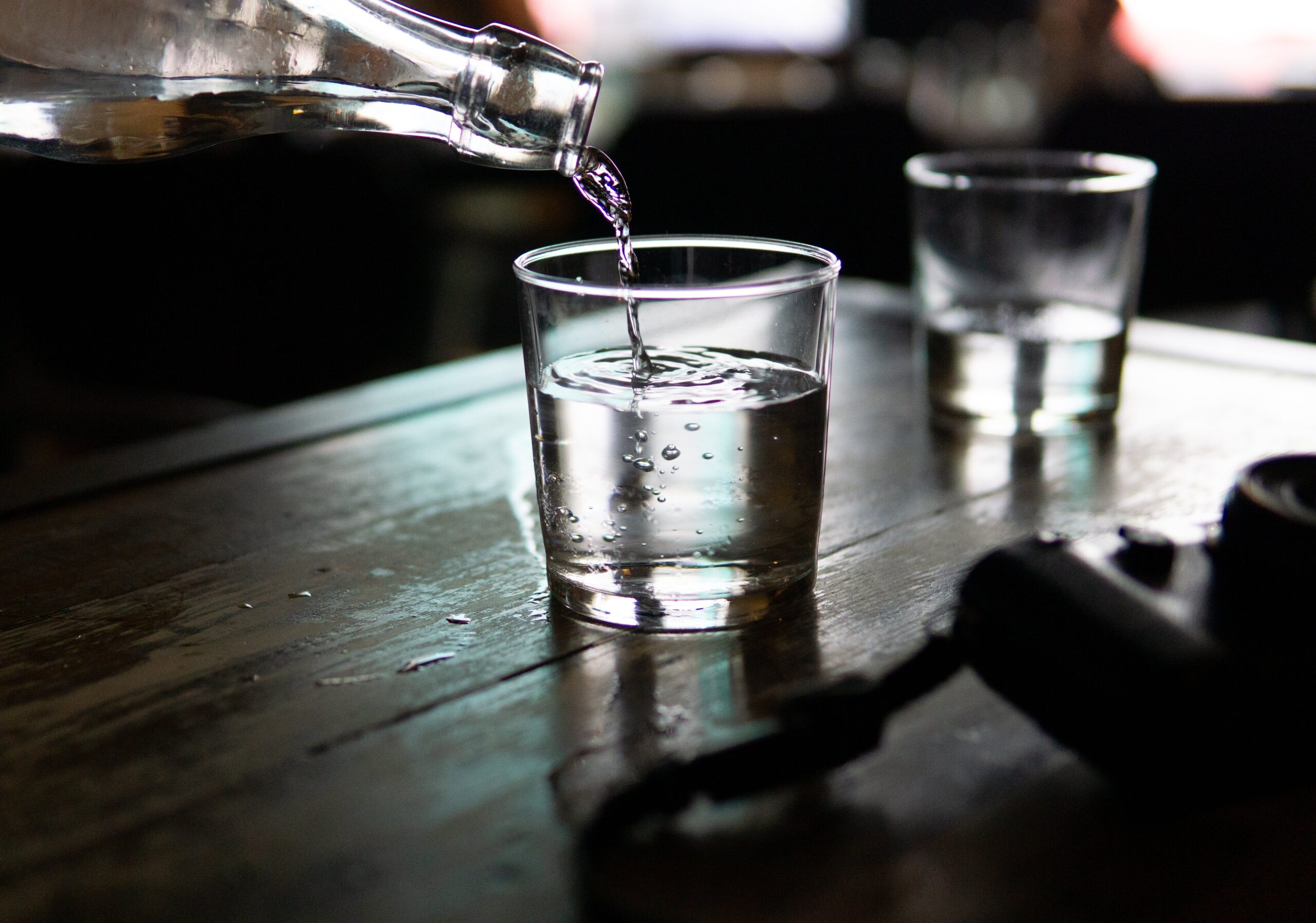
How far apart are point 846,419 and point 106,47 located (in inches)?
20.4

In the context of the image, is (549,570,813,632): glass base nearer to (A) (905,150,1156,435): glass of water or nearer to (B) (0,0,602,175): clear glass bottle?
(B) (0,0,602,175): clear glass bottle

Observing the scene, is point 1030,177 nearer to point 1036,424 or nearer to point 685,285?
point 1036,424

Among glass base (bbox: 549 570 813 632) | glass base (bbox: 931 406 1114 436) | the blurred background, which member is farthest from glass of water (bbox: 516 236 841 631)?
the blurred background

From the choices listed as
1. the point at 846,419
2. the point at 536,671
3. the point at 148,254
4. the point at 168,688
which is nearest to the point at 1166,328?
the point at 846,419

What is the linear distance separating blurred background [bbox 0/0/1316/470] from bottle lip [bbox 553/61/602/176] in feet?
2.81

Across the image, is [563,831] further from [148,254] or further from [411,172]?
[411,172]

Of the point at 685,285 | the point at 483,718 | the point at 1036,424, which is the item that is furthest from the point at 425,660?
the point at 1036,424

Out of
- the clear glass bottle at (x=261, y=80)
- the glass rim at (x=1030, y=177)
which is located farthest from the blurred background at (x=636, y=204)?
the glass rim at (x=1030, y=177)

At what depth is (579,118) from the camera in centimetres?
61

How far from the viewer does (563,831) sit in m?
0.40

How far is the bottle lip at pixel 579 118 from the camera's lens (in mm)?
604

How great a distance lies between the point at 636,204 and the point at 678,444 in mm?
2756

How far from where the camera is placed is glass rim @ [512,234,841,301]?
51cm

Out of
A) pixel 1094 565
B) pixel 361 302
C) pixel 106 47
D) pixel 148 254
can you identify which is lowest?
pixel 361 302
